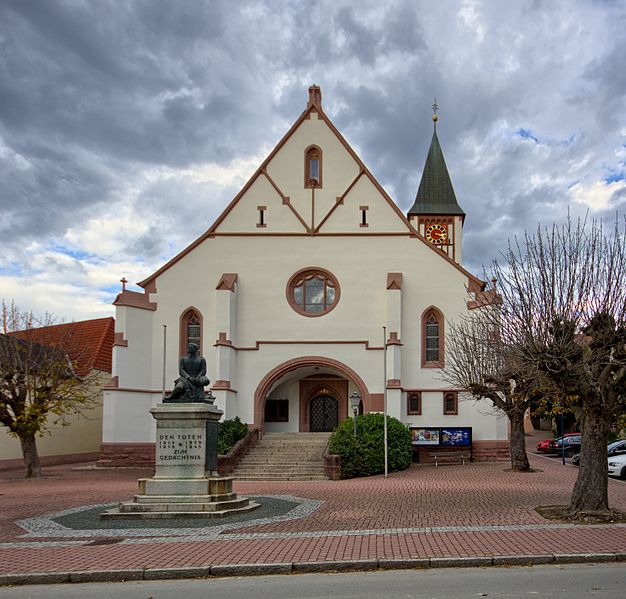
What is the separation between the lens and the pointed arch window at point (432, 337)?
33875mm

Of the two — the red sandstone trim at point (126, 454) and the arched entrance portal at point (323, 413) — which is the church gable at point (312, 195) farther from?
the red sandstone trim at point (126, 454)

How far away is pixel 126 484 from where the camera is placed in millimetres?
24969

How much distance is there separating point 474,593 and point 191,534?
6.11m

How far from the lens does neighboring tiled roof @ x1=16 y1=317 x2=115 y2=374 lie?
107ft

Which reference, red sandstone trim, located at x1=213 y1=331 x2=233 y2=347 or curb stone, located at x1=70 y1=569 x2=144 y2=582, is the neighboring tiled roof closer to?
red sandstone trim, located at x1=213 y1=331 x2=233 y2=347

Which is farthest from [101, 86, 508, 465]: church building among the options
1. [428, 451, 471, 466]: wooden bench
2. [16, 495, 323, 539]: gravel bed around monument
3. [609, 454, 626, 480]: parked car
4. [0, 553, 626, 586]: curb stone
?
[0, 553, 626, 586]: curb stone

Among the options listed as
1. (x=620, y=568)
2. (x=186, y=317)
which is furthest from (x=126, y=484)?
(x=620, y=568)

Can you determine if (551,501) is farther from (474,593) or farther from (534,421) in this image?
(534,421)

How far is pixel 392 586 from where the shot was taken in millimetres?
9539

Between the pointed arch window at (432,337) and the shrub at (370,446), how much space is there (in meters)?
4.53

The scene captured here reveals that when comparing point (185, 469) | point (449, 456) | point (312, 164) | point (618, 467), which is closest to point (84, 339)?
point (312, 164)

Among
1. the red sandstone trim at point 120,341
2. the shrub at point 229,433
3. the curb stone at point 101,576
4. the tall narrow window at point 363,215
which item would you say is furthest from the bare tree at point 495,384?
the curb stone at point 101,576

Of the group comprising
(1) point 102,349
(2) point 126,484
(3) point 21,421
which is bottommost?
(2) point 126,484

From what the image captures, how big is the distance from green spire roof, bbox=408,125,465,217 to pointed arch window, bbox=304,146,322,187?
1937 cm
